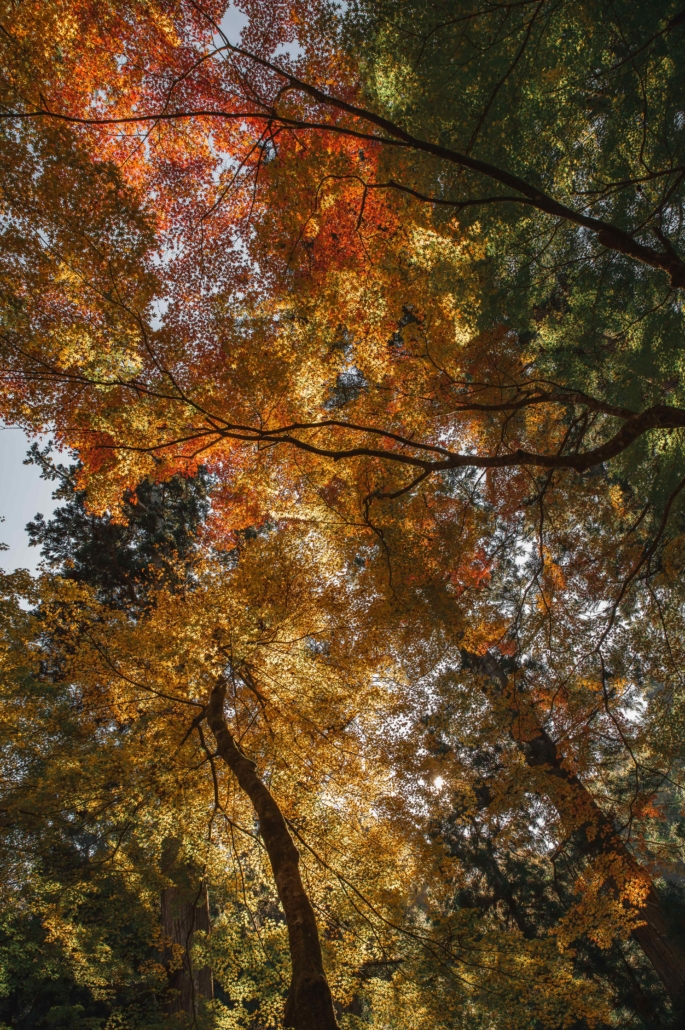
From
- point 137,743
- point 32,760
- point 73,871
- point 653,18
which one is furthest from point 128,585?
point 653,18

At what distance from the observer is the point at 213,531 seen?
11.0 meters

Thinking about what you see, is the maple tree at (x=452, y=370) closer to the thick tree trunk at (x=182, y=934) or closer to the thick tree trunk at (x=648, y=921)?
the thick tree trunk at (x=648, y=921)

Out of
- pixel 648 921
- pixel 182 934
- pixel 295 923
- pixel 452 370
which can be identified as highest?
pixel 452 370

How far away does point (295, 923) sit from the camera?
4004mm

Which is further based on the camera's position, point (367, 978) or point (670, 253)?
point (367, 978)

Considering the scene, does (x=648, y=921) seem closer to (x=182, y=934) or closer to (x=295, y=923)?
(x=295, y=923)

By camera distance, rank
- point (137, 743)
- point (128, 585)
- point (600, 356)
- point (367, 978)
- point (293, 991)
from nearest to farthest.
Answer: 1. point (293, 991)
2. point (367, 978)
3. point (137, 743)
4. point (600, 356)
5. point (128, 585)

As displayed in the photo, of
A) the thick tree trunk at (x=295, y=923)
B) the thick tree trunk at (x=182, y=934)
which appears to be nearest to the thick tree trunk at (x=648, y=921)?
the thick tree trunk at (x=295, y=923)

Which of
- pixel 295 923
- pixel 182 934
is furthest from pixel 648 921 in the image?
pixel 182 934

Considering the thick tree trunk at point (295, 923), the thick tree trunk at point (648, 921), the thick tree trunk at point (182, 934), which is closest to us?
the thick tree trunk at point (295, 923)

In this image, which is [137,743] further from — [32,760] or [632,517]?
[632,517]

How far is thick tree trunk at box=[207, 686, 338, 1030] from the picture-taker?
342 cm

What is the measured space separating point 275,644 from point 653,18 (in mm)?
7455

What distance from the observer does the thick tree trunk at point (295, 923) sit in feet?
11.2
